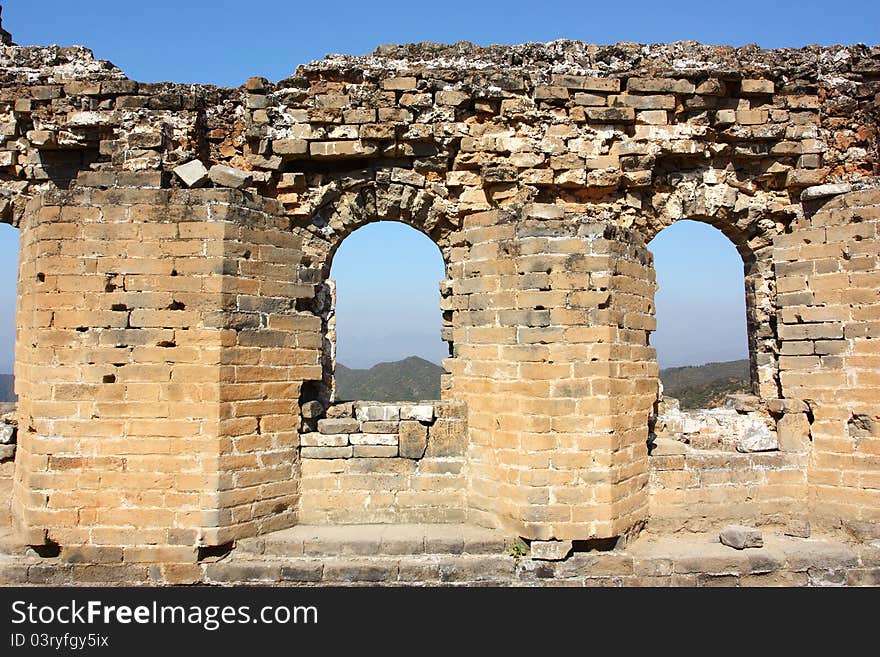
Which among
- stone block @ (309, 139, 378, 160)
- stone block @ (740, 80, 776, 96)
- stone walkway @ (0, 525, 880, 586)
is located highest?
stone block @ (740, 80, 776, 96)

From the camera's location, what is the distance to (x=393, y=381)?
26000mm

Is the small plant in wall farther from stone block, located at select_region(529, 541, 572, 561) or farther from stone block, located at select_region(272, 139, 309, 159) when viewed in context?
stone block, located at select_region(272, 139, 309, 159)

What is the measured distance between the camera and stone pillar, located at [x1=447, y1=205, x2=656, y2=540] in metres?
6.11

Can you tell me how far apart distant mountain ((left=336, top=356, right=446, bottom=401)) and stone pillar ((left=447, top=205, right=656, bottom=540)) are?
16.5m

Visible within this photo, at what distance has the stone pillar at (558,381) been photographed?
6.11 meters

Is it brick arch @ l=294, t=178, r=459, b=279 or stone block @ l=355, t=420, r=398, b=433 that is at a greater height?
brick arch @ l=294, t=178, r=459, b=279

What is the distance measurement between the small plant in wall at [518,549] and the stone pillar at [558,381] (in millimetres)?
128

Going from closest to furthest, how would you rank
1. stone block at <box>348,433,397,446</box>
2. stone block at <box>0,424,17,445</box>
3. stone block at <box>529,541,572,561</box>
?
stone block at <box>529,541,572,561</box> → stone block at <box>348,433,397,446</box> → stone block at <box>0,424,17,445</box>

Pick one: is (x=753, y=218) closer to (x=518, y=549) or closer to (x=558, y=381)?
(x=558, y=381)

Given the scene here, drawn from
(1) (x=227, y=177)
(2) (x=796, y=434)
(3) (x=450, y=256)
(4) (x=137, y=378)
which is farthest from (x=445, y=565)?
(1) (x=227, y=177)

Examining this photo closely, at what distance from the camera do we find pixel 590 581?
610 cm

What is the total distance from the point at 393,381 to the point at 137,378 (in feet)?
66.0

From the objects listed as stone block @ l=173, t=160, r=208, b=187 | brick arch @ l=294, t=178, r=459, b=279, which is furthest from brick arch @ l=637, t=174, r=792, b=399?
stone block @ l=173, t=160, r=208, b=187

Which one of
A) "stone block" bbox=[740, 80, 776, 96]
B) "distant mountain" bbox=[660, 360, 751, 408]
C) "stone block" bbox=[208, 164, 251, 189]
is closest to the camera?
"stone block" bbox=[208, 164, 251, 189]
